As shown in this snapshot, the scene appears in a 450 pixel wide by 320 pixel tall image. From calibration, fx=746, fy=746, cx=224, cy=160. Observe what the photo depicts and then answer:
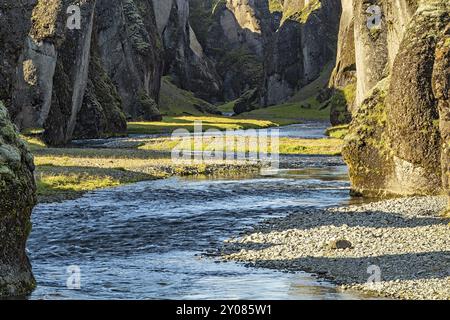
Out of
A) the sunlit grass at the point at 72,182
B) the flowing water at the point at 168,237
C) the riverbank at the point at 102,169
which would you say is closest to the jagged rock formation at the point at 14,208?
the flowing water at the point at 168,237

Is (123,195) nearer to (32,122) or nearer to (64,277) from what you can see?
(64,277)

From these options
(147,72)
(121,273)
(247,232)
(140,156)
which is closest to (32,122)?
(140,156)

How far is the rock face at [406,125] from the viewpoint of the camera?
141ft

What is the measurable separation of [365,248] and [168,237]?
30.6ft

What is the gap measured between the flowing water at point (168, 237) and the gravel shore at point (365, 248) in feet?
4.15

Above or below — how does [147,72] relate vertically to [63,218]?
above

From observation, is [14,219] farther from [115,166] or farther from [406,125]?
[115,166]

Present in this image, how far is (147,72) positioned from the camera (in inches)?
7436

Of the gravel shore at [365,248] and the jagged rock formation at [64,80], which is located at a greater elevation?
the jagged rock formation at [64,80]

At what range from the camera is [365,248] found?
2942 cm

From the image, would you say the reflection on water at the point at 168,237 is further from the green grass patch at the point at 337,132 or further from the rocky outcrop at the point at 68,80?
the green grass patch at the point at 337,132

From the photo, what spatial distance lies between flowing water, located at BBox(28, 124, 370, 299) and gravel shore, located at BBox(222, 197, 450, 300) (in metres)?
1.27

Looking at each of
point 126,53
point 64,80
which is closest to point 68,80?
point 64,80

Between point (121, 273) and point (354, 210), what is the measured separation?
56.3 feet
